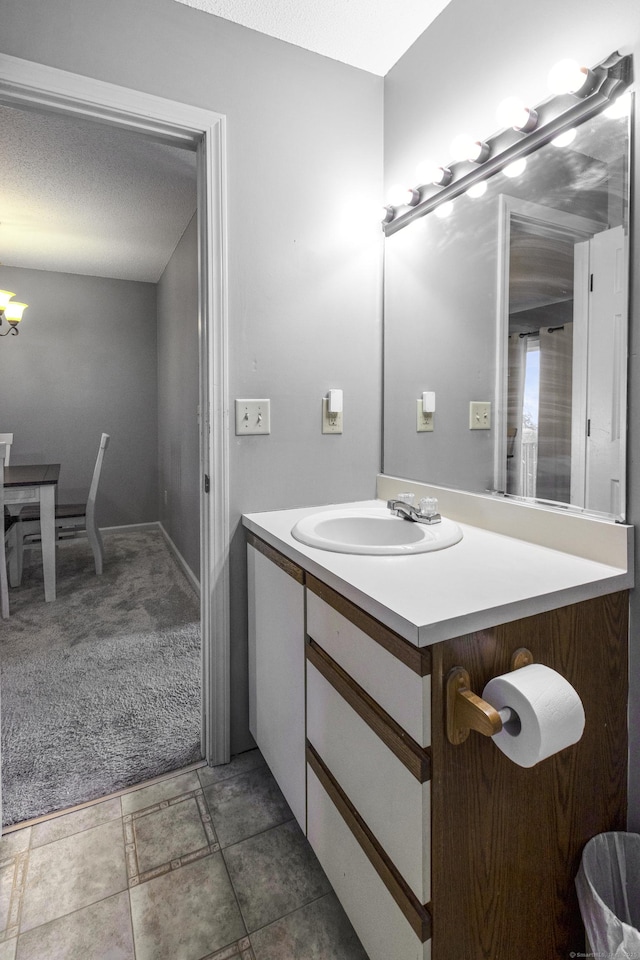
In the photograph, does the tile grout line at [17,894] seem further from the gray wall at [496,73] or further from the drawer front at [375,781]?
the gray wall at [496,73]

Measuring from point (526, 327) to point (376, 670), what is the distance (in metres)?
0.89

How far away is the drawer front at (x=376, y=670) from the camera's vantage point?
29.8 inches

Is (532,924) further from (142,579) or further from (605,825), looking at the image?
(142,579)

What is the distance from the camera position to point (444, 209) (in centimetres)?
148

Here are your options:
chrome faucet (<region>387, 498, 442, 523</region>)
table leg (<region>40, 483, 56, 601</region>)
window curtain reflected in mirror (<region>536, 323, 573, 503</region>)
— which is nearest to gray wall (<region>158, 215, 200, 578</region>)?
table leg (<region>40, 483, 56, 601</region>)

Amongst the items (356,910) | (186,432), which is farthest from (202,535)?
(186,432)

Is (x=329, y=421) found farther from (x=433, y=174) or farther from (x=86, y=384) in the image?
(x=86, y=384)

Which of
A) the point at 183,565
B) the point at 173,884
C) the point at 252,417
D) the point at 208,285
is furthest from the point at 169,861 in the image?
the point at 183,565

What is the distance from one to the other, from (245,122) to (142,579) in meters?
2.79

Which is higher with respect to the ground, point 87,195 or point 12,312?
point 87,195

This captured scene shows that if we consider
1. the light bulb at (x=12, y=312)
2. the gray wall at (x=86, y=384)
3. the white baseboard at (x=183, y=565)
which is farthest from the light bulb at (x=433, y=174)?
the gray wall at (x=86, y=384)

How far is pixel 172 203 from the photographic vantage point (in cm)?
302

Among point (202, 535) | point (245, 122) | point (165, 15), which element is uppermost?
point (165, 15)

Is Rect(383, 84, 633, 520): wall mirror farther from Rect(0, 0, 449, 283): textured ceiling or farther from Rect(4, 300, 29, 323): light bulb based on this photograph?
Rect(4, 300, 29, 323): light bulb
